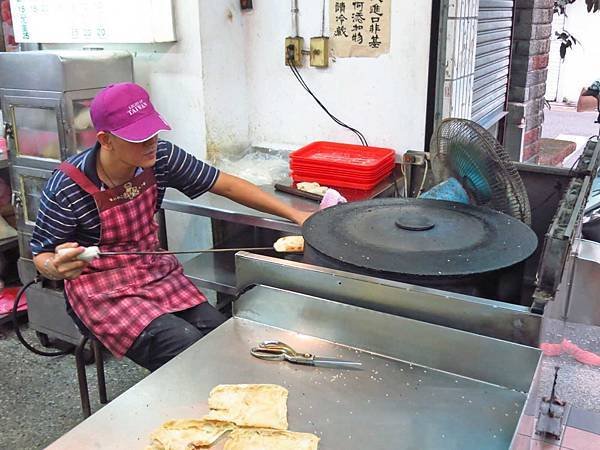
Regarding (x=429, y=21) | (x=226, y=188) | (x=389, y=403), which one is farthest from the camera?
(x=429, y=21)

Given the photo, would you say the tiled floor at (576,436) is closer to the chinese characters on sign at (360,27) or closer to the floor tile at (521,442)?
the floor tile at (521,442)

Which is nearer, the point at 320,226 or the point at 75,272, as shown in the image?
the point at 320,226

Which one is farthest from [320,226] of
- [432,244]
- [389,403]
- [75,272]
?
[75,272]

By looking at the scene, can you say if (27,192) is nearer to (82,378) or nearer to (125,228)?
(82,378)

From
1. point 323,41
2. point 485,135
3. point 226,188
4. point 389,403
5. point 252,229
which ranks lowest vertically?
point 252,229

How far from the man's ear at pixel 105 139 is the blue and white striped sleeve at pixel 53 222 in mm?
210

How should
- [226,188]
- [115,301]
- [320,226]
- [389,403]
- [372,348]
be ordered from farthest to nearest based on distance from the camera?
[226,188]
[115,301]
[320,226]
[372,348]
[389,403]

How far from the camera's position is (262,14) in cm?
303

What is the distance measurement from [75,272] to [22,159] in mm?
1435

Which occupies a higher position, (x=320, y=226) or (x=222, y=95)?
(x=222, y=95)

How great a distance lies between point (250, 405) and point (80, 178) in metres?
1.13

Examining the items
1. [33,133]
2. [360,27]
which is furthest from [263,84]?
[33,133]

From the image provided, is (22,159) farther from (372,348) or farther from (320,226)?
(372,348)

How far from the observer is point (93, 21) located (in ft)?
9.89
